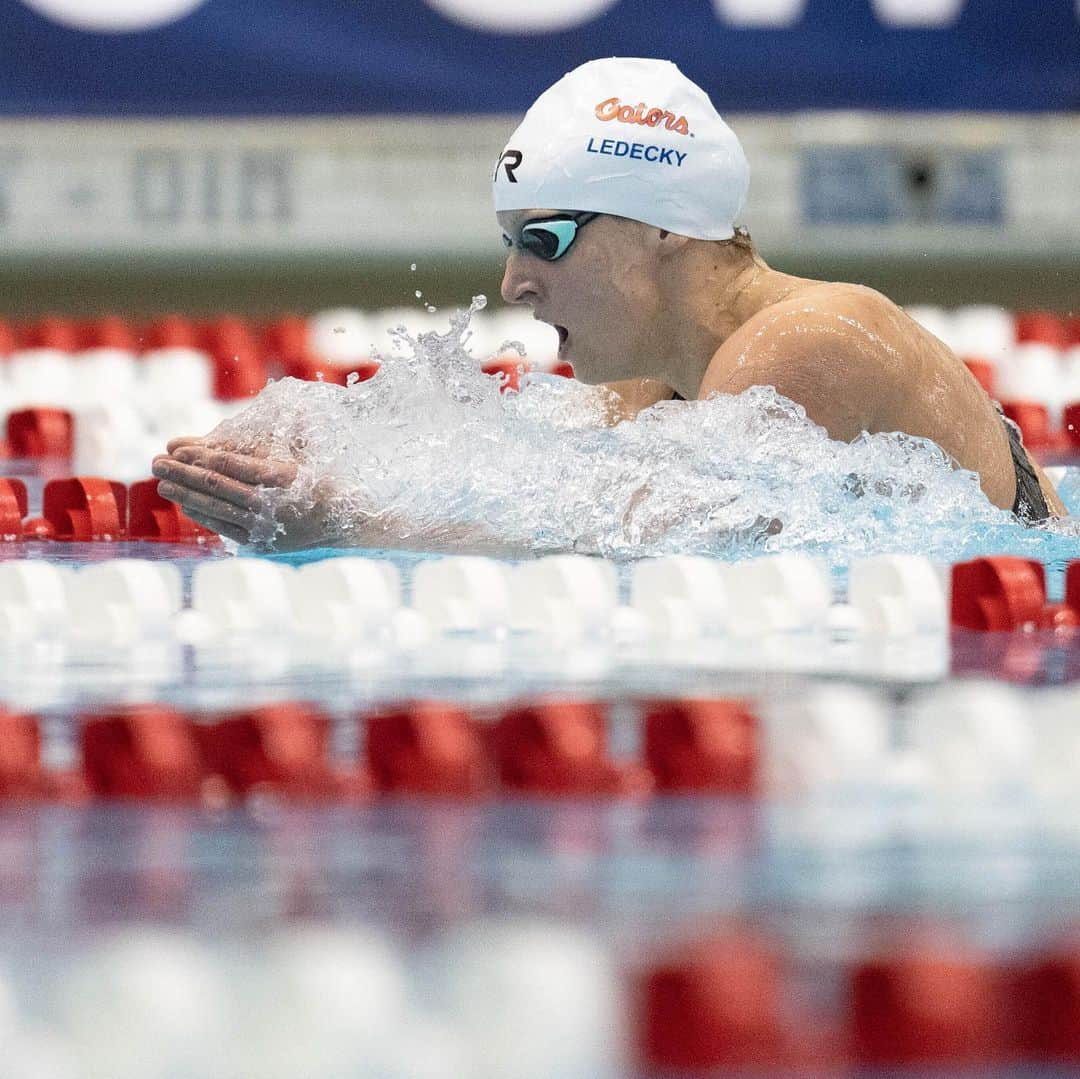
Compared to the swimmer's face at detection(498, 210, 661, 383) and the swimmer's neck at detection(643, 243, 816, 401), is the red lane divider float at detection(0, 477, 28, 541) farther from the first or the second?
the swimmer's neck at detection(643, 243, 816, 401)

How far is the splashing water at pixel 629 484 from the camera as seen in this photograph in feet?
9.76

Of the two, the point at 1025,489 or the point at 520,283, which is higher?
the point at 520,283

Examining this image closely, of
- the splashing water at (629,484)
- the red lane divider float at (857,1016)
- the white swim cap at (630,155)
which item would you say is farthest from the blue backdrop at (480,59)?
the red lane divider float at (857,1016)

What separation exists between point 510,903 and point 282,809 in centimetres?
37

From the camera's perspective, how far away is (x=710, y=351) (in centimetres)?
318

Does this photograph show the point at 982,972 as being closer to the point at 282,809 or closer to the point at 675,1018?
the point at 675,1018

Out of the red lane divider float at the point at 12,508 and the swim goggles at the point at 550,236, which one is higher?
the swim goggles at the point at 550,236

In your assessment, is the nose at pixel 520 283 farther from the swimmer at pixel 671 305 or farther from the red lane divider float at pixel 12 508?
the red lane divider float at pixel 12 508

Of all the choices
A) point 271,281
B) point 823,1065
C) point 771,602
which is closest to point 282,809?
point 823,1065

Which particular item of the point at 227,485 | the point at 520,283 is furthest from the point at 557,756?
the point at 520,283

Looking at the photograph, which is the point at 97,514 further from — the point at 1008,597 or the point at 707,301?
the point at 1008,597

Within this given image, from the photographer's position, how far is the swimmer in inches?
117

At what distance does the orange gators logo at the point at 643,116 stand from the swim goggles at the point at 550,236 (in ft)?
0.63

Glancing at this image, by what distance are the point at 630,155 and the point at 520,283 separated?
271 millimetres
